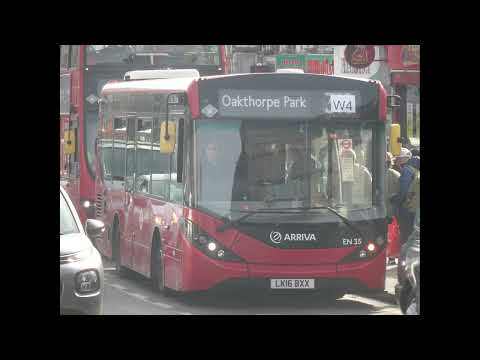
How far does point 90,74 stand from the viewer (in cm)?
2472

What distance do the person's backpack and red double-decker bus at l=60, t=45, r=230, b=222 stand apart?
7.25 metres

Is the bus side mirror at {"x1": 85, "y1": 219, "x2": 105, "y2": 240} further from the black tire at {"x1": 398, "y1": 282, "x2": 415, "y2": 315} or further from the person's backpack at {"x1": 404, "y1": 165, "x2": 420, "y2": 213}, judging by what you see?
the person's backpack at {"x1": 404, "y1": 165, "x2": 420, "y2": 213}

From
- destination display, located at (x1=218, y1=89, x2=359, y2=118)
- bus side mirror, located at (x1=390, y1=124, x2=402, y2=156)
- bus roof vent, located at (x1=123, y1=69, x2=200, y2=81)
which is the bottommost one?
bus side mirror, located at (x1=390, y1=124, x2=402, y2=156)

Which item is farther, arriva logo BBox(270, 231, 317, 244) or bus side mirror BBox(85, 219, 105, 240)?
arriva logo BBox(270, 231, 317, 244)

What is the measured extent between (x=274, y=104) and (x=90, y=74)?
987 cm

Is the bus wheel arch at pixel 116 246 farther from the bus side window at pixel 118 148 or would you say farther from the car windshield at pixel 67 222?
the car windshield at pixel 67 222

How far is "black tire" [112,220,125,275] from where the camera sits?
63.4 feet

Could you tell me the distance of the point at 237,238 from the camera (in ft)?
49.5

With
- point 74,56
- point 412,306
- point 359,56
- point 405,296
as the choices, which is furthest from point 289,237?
point 359,56

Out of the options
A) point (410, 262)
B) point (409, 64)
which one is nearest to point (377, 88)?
point (410, 262)

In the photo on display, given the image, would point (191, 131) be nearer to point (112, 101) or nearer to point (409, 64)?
point (112, 101)

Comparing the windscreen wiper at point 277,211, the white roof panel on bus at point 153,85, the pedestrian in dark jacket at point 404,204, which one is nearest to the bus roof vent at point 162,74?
the white roof panel on bus at point 153,85

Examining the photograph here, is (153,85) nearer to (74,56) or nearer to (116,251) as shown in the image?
(116,251)

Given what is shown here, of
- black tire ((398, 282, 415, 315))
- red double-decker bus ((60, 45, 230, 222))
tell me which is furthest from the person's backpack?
red double-decker bus ((60, 45, 230, 222))
